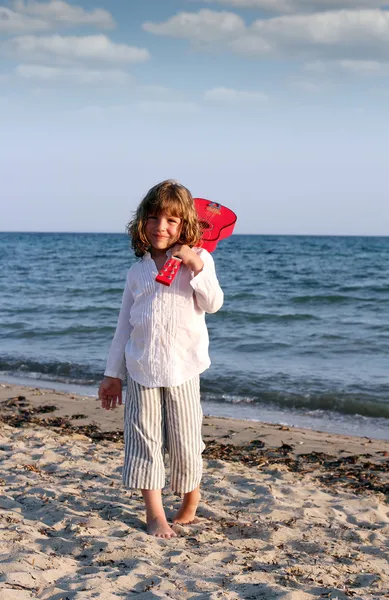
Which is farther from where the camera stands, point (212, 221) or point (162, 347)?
point (212, 221)

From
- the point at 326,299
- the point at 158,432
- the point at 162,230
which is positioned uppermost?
the point at 162,230

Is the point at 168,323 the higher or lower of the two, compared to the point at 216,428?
higher

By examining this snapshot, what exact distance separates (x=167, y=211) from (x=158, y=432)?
1.09 metres

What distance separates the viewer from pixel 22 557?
2799mm

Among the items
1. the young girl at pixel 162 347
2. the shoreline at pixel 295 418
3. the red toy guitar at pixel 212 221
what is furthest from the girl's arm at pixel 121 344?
the shoreline at pixel 295 418

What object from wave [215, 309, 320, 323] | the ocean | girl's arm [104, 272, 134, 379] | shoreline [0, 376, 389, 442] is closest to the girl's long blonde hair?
girl's arm [104, 272, 134, 379]

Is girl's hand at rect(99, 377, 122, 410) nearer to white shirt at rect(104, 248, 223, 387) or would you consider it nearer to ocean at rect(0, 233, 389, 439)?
white shirt at rect(104, 248, 223, 387)

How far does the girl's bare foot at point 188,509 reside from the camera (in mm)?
3506

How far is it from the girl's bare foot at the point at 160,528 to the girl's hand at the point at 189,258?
126 cm

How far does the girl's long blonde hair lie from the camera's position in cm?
314

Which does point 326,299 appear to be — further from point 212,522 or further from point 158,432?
point 158,432

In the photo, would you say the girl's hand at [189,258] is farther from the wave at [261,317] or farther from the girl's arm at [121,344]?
the wave at [261,317]

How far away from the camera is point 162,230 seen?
10.4 ft

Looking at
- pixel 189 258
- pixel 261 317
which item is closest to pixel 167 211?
pixel 189 258
